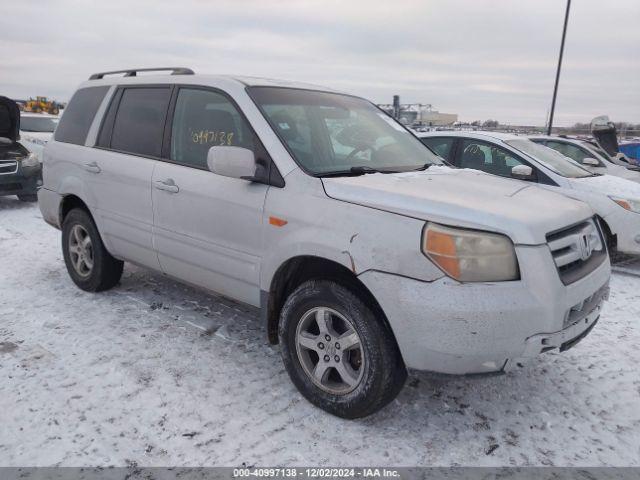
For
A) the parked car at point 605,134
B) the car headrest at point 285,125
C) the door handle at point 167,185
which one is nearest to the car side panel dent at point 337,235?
the car headrest at point 285,125

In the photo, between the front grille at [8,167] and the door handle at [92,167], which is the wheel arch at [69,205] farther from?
the front grille at [8,167]

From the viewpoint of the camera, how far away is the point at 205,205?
3.38 meters

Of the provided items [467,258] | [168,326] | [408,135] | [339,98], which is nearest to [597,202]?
[408,135]

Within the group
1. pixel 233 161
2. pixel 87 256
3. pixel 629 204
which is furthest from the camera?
pixel 629 204

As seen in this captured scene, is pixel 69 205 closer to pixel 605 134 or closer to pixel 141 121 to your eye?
pixel 141 121

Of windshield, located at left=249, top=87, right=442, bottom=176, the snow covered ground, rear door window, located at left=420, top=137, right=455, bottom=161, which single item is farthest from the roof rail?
rear door window, located at left=420, top=137, right=455, bottom=161

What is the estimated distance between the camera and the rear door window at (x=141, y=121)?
12.8ft

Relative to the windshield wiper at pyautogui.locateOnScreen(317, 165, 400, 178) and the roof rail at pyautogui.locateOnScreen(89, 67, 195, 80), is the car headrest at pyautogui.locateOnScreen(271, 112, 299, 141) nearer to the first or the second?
the windshield wiper at pyautogui.locateOnScreen(317, 165, 400, 178)

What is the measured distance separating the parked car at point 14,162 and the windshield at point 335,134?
7.28 metres

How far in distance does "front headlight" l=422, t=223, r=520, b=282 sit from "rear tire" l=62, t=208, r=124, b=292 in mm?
3179

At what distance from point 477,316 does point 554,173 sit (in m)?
4.65

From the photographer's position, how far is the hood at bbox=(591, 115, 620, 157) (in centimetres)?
1291

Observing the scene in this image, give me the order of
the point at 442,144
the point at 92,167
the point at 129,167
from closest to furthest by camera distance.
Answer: the point at 129,167 < the point at 92,167 < the point at 442,144

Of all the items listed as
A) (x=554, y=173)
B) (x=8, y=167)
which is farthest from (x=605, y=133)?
(x=8, y=167)
